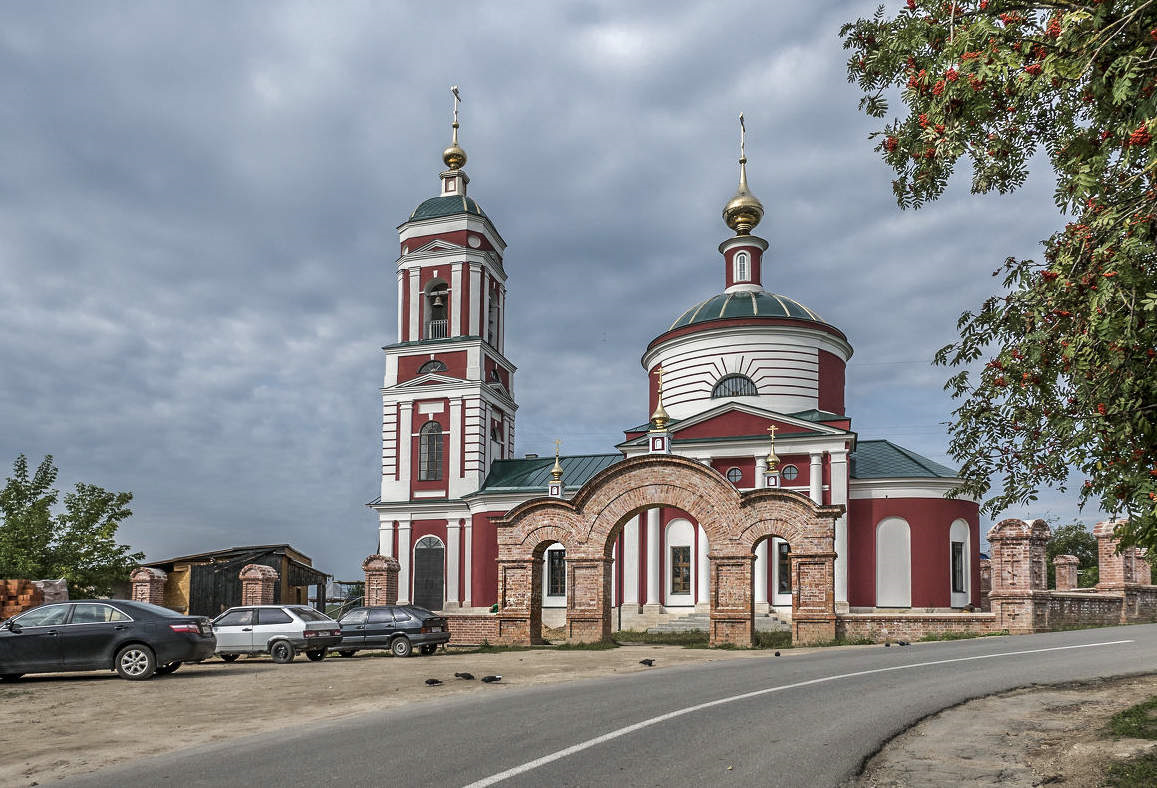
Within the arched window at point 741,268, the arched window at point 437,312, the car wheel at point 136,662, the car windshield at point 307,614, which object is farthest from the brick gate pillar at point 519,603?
the arched window at point 741,268

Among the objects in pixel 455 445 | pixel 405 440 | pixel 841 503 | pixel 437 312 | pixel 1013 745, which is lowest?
pixel 1013 745

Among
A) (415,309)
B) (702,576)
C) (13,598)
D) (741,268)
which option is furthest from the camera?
(741,268)

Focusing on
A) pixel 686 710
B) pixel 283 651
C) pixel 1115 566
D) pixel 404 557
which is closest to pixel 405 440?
pixel 404 557

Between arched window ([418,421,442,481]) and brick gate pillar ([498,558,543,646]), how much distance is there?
15247 millimetres

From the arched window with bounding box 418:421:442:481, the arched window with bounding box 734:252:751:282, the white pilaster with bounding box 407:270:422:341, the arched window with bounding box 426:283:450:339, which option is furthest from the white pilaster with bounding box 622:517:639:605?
the white pilaster with bounding box 407:270:422:341

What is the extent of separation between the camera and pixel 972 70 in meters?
6.33

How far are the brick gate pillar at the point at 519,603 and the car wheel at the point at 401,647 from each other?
3.10 m

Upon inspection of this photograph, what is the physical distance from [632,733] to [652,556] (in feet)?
83.8

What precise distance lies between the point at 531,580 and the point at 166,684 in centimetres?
1130

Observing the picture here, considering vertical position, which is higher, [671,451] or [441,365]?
[441,365]

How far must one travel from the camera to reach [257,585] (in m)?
29.4

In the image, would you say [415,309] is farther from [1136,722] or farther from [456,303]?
[1136,722]

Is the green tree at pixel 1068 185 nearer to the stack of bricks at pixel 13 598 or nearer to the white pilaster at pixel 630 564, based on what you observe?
the stack of bricks at pixel 13 598

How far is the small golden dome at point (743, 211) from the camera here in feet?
138
